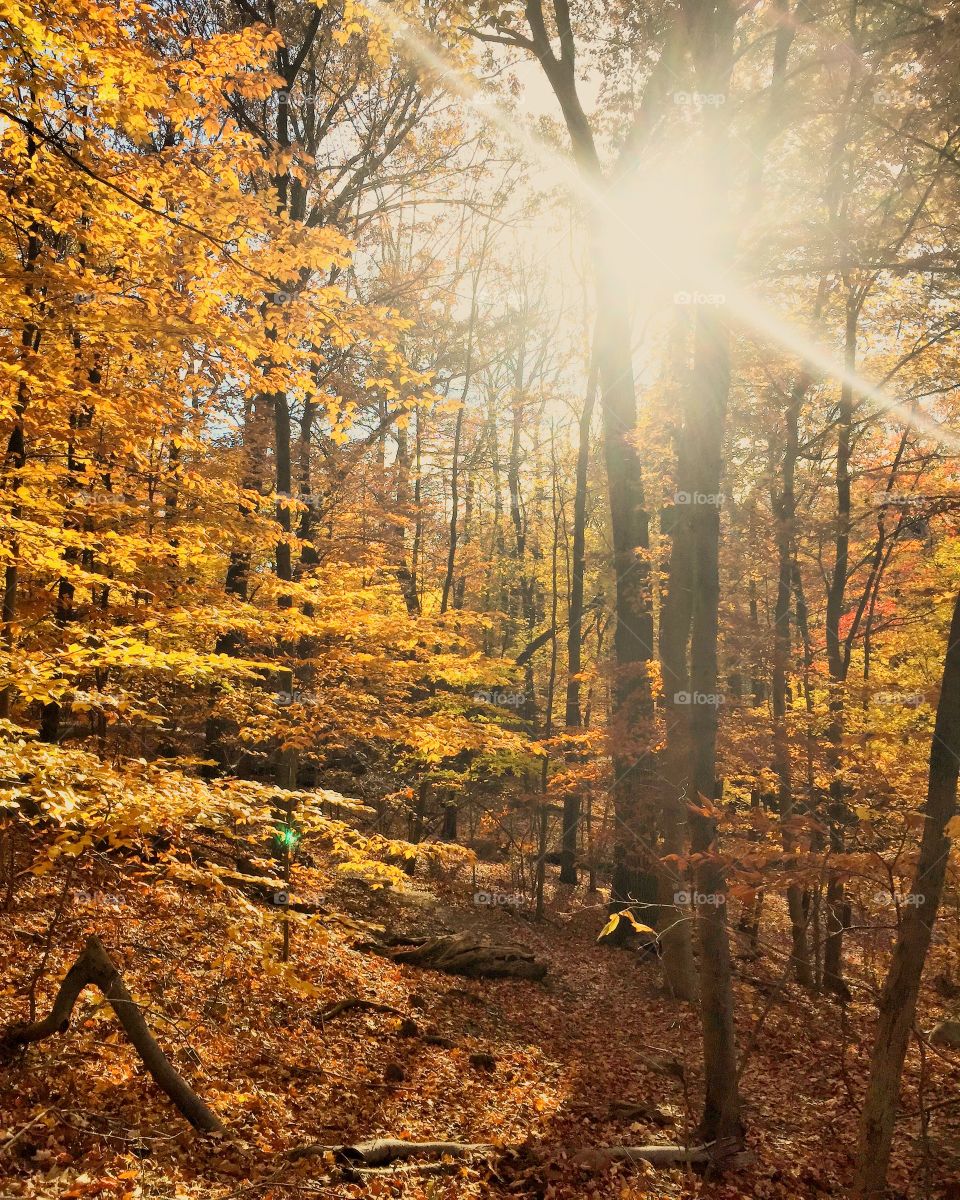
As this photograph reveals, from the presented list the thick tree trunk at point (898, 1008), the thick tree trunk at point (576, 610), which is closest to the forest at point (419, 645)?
the thick tree trunk at point (898, 1008)

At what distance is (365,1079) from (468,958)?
451cm

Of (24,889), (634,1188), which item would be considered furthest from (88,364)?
(634,1188)

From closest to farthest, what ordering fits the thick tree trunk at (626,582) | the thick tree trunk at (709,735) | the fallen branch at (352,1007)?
the thick tree trunk at (709,735), the fallen branch at (352,1007), the thick tree trunk at (626,582)

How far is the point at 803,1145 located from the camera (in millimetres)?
6973

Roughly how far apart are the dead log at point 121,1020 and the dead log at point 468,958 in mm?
6097

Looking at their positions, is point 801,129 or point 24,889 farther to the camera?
point 801,129

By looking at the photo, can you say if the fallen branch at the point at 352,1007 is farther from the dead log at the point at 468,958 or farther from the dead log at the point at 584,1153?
the dead log at the point at 584,1153

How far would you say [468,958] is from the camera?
11.5 meters

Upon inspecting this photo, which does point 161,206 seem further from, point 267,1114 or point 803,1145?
point 803,1145

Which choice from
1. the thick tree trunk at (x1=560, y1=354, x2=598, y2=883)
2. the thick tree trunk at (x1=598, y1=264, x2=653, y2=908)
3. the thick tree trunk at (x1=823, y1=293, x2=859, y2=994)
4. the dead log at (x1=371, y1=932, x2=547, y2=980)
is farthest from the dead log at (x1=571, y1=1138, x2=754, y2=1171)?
the thick tree trunk at (x1=560, y1=354, x2=598, y2=883)

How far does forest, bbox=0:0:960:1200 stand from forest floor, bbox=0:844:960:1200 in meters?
0.06

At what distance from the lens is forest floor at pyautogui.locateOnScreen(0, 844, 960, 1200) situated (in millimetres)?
4859

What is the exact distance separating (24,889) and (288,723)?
325 cm

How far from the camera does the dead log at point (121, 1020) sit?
513 cm
